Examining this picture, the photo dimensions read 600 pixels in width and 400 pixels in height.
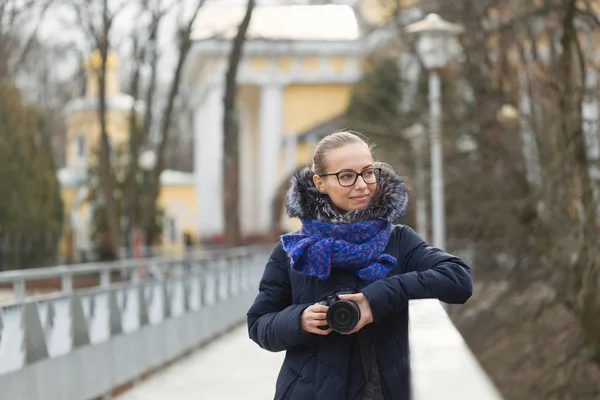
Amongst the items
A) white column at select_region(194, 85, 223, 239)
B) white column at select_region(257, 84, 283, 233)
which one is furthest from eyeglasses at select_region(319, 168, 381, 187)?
white column at select_region(194, 85, 223, 239)

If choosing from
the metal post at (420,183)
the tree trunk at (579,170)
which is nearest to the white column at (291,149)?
the metal post at (420,183)

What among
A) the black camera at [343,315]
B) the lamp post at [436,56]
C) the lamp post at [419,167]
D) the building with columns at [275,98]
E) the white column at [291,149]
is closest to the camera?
the black camera at [343,315]

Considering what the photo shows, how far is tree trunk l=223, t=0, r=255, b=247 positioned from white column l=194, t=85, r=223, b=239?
121 feet

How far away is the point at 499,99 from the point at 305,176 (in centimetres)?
2002

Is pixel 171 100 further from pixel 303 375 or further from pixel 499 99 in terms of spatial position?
pixel 303 375

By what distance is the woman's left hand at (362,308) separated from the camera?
171 inches

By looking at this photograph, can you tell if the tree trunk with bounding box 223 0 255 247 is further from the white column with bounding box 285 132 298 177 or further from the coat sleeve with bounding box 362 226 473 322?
the white column with bounding box 285 132 298 177

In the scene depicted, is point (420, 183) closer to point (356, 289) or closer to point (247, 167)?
point (356, 289)

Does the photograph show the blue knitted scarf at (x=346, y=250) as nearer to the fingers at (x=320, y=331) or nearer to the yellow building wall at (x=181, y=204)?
the fingers at (x=320, y=331)

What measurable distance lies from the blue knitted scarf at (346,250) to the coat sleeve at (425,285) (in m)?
0.08

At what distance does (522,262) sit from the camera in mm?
21797

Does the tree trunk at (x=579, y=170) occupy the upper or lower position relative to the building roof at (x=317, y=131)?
lower

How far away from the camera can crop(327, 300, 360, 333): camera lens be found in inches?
169

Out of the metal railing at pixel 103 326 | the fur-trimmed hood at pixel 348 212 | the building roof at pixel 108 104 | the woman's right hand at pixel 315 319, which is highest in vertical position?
the building roof at pixel 108 104
